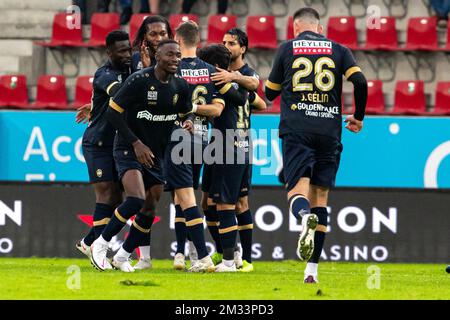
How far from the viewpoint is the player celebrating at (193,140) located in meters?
9.76

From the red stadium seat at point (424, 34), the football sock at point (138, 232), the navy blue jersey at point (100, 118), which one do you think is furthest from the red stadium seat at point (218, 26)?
the football sock at point (138, 232)

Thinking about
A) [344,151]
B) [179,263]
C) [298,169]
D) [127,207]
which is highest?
[344,151]

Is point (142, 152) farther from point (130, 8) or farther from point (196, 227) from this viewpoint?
point (130, 8)

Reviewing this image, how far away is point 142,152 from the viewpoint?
936cm

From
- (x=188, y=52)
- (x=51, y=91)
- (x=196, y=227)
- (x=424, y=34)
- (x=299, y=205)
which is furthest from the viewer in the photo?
(x=51, y=91)

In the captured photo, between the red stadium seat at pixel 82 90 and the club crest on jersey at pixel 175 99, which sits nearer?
the club crest on jersey at pixel 175 99

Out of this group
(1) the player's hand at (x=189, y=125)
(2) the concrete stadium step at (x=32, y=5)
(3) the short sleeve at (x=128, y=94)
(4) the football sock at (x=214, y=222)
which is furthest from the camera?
(2) the concrete stadium step at (x=32, y=5)

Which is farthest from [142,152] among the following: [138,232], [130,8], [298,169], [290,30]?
[130,8]

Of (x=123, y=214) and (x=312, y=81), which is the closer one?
(x=312, y=81)

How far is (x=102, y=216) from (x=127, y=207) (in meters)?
0.96

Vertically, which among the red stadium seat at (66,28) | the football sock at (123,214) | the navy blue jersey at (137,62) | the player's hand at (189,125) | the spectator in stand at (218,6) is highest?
the spectator in stand at (218,6)

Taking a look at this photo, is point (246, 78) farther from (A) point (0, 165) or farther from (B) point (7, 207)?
(A) point (0, 165)

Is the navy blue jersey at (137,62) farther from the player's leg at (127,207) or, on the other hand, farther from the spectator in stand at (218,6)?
the spectator in stand at (218,6)

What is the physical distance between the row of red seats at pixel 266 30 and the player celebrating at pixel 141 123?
25.4 ft
